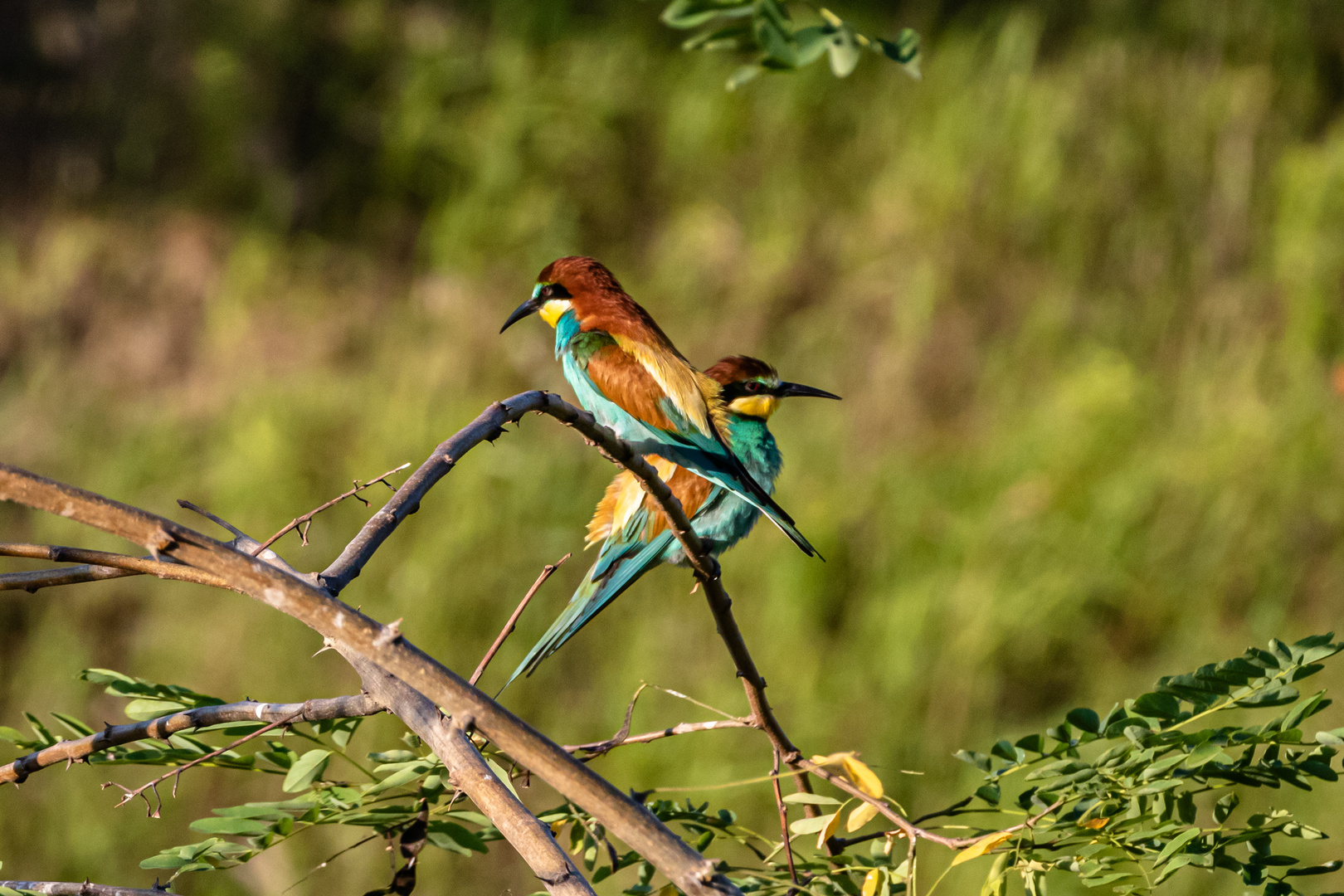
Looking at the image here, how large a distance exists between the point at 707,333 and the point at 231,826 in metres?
2.91

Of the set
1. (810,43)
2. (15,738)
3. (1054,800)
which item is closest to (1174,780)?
(1054,800)

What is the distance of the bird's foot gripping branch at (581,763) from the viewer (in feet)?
1.90

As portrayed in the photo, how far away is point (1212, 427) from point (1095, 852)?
2.70 m

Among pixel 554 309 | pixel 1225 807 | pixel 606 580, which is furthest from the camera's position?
pixel 554 309

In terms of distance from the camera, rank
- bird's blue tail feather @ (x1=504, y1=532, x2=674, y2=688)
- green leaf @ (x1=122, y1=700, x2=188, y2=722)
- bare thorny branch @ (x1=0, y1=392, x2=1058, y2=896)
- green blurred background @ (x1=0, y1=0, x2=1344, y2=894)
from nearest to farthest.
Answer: bare thorny branch @ (x1=0, y1=392, x2=1058, y2=896) < green leaf @ (x1=122, y1=700, x2=188, y2=722) < bird's blue tail feather @ (x1=504, y1=532, x2=674, y2=688) < green blurred background @ (x1=0, y1=0, x2=1344, y2=894)

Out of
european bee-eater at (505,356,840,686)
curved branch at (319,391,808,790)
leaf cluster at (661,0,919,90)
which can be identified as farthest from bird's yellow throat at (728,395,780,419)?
leaf cluster at (661,0,919,90)

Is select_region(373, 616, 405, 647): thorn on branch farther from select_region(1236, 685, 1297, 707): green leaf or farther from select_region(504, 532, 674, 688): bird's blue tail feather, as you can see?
select_region(504, 532, 674, 688): bird's blue tail feather

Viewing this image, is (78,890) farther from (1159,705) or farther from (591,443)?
(1159,705)

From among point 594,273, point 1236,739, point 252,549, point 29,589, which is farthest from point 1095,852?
point 594,273

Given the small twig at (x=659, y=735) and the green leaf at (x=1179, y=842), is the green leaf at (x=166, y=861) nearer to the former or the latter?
the small twig at (x=659, y=735)

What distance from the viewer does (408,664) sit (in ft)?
1.90

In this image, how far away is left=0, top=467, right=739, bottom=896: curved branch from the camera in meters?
0.56

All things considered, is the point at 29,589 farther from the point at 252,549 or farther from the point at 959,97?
the point at 959,97

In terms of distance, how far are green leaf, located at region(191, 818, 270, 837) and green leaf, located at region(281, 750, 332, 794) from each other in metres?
0.03
